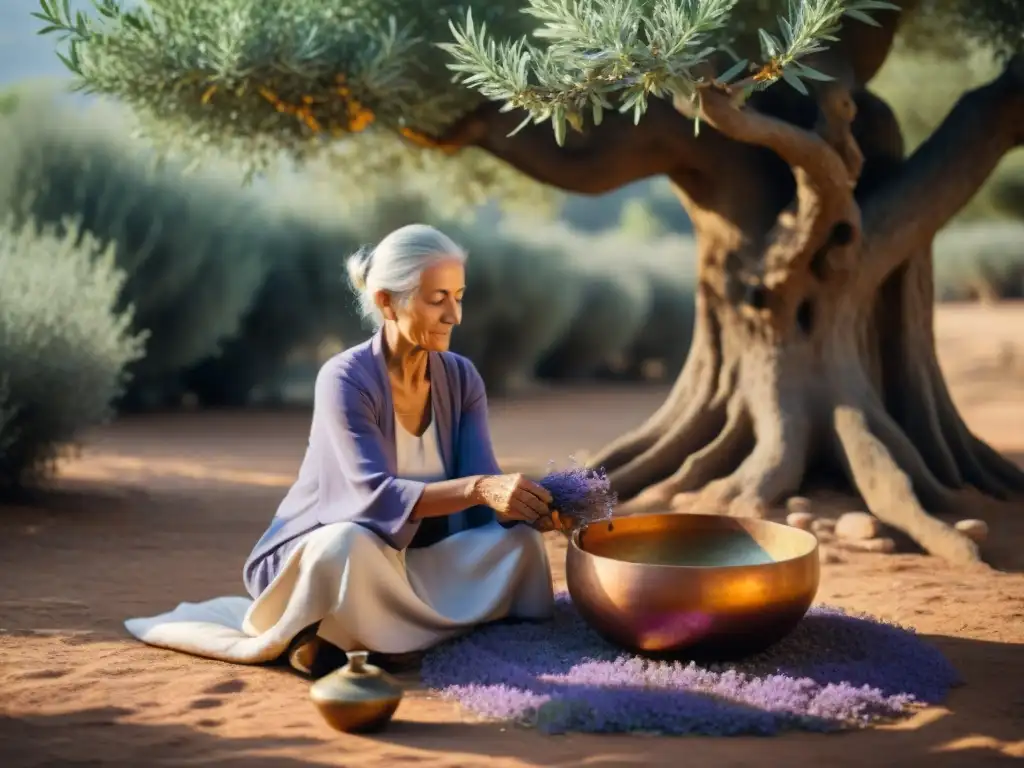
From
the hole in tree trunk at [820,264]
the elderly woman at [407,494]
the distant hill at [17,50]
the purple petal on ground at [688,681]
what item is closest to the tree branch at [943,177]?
Result: the hole in tree trunk at [820,264]

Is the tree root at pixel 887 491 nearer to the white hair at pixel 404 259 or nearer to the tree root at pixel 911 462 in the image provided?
the tree root at pixel 911 462

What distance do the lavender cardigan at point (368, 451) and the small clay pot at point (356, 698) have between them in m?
Answer: 0.63

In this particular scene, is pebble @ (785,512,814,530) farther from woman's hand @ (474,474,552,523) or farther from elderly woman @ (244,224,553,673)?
woman's hand @ (474,474,552,523)

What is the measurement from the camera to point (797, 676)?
4.02 m

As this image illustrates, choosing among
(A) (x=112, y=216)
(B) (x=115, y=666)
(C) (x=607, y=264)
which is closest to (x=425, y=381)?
(B) (x=115, y=666)

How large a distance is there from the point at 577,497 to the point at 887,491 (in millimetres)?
2617

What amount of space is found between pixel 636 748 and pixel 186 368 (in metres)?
10.1

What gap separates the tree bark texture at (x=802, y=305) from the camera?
6648 mm

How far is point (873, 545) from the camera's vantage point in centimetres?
609

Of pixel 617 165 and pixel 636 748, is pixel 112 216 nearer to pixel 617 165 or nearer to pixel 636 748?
pixel 617 165

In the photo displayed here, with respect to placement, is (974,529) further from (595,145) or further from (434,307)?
(434,307)

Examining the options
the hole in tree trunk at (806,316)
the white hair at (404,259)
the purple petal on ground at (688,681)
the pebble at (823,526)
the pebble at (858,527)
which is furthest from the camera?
the hole in tree trunk at (806,316)

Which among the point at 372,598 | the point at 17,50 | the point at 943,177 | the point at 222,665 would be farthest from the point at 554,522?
the point at 17,50

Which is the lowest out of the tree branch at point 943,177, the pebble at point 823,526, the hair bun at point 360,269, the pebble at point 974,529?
the pebble at point 823,526
